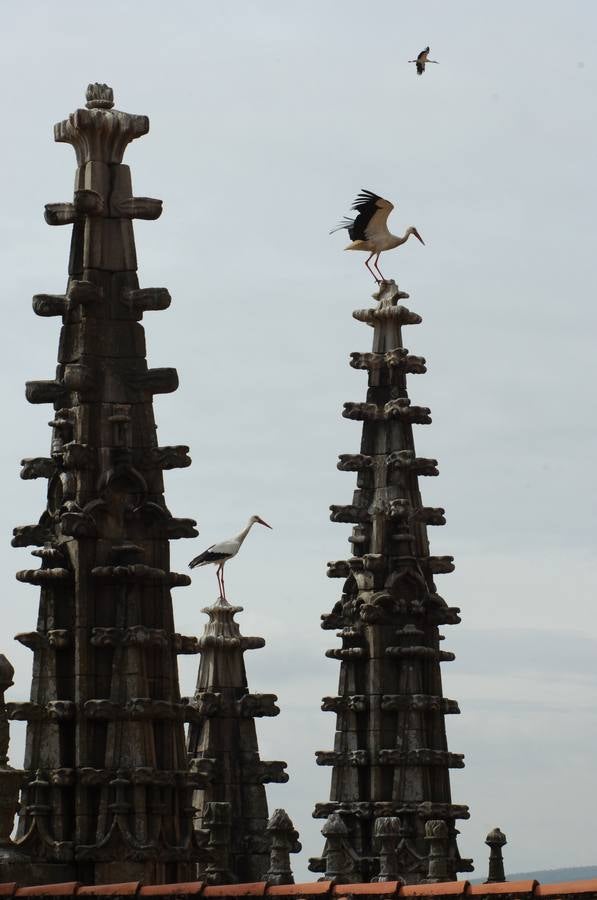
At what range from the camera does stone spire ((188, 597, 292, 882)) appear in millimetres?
56062

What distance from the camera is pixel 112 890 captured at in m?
40.4

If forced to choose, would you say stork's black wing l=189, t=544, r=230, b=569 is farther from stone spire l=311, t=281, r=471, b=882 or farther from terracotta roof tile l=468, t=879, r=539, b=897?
terracotta roof tile l=468, t=879, r=539, b=897

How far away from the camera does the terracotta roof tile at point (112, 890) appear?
132ft

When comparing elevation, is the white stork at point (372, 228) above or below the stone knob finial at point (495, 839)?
above

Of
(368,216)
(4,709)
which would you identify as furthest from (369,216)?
(4,709)

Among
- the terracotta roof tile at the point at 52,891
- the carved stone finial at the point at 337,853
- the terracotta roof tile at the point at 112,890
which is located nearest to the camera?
the terracotta roof tile at the point at 112,890

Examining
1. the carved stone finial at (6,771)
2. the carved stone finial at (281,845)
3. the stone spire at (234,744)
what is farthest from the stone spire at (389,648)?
the carved stone finial at (6,771)

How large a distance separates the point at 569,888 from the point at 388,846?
2084 cm

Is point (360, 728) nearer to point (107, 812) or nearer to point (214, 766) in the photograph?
point (214, 766)

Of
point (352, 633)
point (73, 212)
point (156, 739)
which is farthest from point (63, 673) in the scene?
point (352, 633)

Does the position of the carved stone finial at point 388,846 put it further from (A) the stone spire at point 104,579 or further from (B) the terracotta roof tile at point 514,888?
(B) the terracotta roof tile at point 514,888

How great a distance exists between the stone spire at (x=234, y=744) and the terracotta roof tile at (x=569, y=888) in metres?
20.4

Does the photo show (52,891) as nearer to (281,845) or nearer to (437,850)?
(281,845)

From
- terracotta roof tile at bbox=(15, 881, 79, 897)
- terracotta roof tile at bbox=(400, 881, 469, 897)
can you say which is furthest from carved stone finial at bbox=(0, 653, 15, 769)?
terracotta roof tile at bbox=(400, 881, 469, 897)
